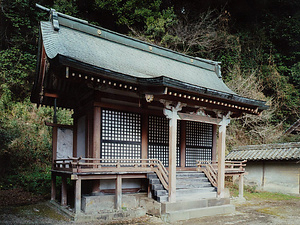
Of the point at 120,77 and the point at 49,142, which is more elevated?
the point at 120,77

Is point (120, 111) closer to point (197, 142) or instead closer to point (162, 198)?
point (162, 198)

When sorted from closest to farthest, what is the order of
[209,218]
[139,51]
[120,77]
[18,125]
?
[120,77], [209,218], [139,51], [18,125]

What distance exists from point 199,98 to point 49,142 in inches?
461

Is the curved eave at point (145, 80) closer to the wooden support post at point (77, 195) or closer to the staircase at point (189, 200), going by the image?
the wooden support post at point (77, 195)

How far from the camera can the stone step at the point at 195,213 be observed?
738 cm

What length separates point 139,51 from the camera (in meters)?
11.5

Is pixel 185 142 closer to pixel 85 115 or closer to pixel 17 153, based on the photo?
pixel 85 115

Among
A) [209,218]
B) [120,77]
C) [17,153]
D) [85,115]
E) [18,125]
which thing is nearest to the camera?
[120,77]

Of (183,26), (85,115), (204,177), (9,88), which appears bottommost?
(204,177)

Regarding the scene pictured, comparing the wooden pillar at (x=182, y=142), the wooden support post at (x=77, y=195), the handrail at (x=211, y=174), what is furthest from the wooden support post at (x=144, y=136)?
the wooden support post at (x=77, y=195)

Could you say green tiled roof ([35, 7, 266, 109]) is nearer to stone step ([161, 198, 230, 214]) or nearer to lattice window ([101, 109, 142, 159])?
lattice window ([101, 109, 142, 159])

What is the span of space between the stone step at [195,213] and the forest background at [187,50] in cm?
899

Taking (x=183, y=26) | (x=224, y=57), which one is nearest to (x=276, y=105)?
(x=224, y=57)

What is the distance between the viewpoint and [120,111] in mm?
8852
